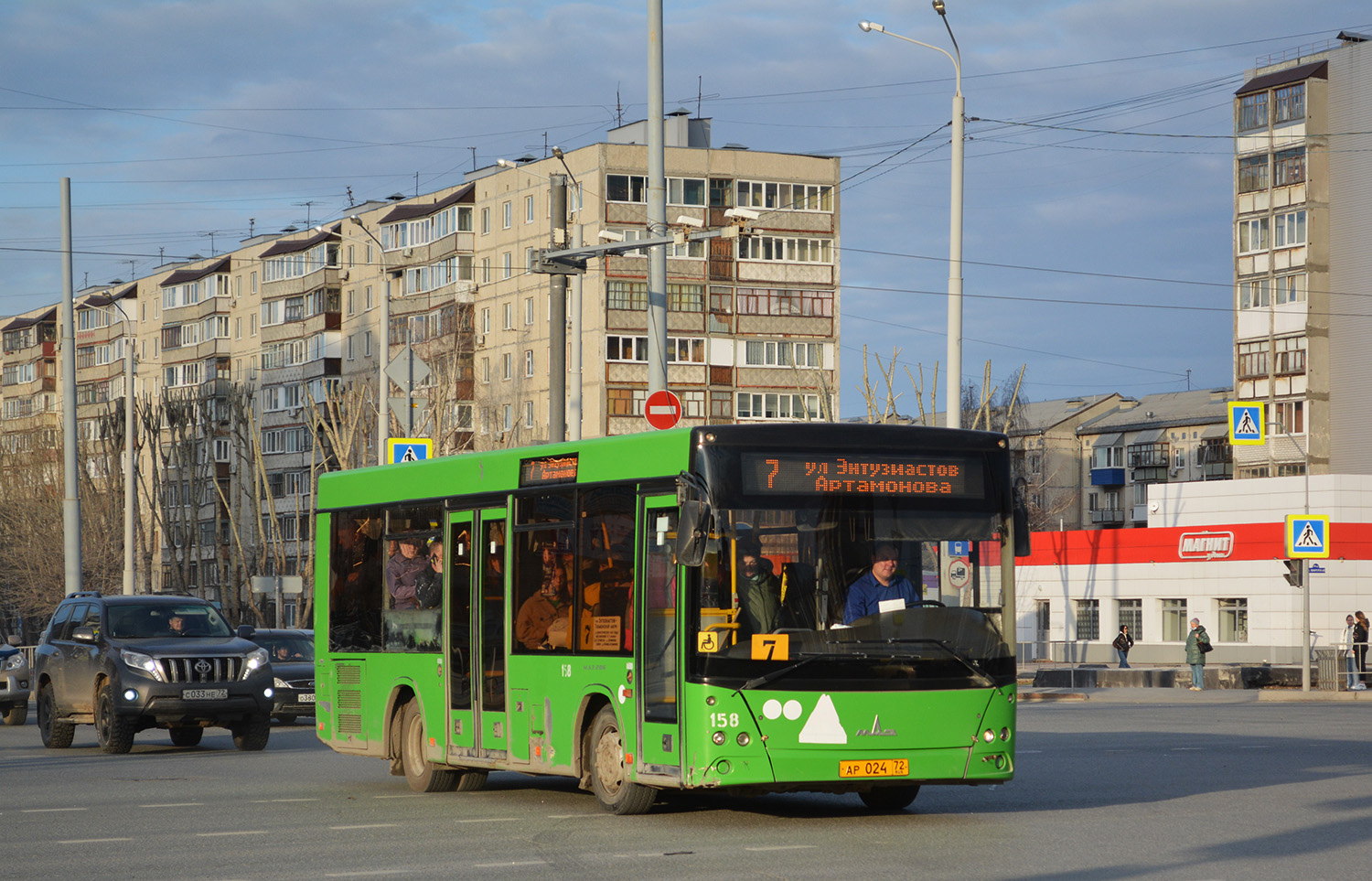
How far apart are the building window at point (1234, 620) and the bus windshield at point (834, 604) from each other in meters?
46.5

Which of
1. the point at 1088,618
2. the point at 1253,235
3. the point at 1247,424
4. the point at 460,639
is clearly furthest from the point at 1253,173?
the point at 460,639

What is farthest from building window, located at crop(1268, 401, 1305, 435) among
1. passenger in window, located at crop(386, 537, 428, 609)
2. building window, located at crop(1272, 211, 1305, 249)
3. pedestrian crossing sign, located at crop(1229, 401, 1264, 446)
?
passenger in window, located at crop(386, 537, 428, 609)

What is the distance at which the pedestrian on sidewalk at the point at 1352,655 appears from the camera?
1665 inches

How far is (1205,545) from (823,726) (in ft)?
158

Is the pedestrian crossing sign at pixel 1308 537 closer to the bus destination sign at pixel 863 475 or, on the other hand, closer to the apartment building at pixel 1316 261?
the bus destination sign at pixel 863 475

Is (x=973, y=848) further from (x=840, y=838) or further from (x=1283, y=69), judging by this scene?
(x=1283, y=69)

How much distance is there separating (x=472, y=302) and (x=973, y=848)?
8025 cm

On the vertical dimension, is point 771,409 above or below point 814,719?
above

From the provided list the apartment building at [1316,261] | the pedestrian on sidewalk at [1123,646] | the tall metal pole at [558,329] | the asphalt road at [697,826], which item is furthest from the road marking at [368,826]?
the apartment building at [1316,261]

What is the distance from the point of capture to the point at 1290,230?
249 ft

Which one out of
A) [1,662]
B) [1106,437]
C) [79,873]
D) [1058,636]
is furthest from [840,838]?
[1106,437]

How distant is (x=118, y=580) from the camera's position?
3231 inches

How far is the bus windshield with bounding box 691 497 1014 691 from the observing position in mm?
12773

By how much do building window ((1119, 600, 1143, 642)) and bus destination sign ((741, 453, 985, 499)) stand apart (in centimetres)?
4935
